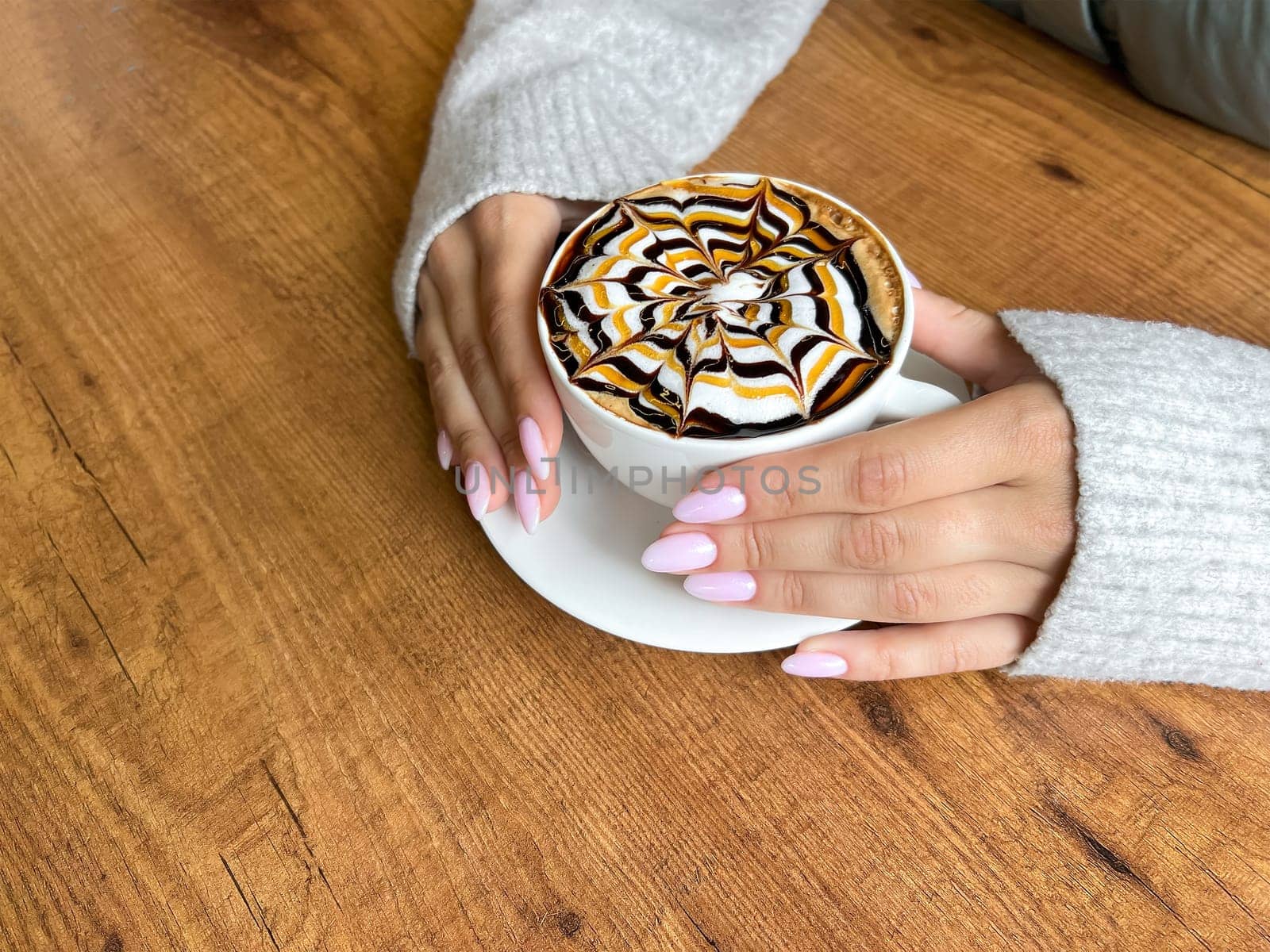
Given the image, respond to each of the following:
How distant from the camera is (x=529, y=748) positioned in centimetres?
51

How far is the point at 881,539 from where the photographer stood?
517mm

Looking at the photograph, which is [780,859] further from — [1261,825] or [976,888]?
[1261,825]

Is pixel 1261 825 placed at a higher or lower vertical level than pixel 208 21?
lower

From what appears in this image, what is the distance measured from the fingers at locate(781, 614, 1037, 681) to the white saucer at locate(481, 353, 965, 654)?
1 cm

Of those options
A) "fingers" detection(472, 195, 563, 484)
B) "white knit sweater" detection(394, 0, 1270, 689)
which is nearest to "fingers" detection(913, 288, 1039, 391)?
"white knit sweater" detection(394, 0, 1270, 689)

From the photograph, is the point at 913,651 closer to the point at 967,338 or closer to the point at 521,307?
the point at 967,338

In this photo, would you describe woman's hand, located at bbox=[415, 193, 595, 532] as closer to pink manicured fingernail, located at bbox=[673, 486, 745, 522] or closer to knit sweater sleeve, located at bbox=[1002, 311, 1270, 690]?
pink manicured fingernail, located at bbox=[673, 486, 745, 522]

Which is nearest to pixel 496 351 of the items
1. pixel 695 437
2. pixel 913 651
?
pixel 695 437

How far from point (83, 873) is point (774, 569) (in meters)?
0.39

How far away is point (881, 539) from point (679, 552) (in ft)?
0.37

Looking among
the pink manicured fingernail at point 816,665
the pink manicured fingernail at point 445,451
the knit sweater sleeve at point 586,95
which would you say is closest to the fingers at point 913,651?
the pink manicured fingernail at point 816,665

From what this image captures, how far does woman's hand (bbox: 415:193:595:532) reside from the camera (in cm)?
57

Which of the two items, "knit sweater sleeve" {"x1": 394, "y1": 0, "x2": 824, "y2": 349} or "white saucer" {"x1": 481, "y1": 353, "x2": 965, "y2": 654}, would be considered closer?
"white saucer" {"x1": 481, "y1": 353, "x2": 965, "y2": 654}

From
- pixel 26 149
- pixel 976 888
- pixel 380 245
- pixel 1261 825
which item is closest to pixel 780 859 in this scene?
pixel 976 888
